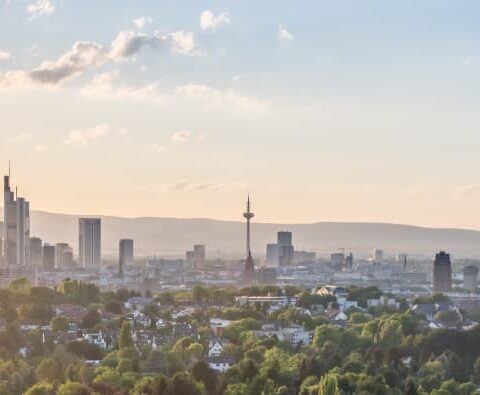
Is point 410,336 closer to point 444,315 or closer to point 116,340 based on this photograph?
point 116,340

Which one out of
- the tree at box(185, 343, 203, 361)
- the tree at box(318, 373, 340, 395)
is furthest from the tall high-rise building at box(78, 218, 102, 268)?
the tree at box(318, 373, 340, 395)

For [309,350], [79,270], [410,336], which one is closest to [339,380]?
[309,350]

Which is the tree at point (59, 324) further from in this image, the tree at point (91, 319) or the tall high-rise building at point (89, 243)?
the tall high-rise building at point (89, 243)

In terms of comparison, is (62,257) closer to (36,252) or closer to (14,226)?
(36,252)

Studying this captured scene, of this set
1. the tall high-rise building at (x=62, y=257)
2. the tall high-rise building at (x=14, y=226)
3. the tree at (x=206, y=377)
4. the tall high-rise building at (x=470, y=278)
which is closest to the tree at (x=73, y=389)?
the tree at (x=206, y=377)

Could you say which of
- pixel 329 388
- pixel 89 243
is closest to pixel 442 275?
pixel 89 243

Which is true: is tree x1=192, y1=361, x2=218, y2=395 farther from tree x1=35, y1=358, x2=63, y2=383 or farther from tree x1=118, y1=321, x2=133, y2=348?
tree x1=118, y1=321, x2=133, y2=348
